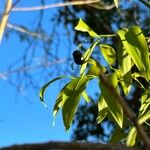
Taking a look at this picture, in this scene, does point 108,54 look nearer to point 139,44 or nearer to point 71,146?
point 139,44

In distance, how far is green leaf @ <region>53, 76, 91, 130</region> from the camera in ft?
2.26

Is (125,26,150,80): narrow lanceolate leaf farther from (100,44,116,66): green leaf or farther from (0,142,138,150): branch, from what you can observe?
(0,142,138,150): branch

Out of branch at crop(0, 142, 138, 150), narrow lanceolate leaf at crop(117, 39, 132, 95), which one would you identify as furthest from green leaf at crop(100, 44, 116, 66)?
branch at crop(0, 142, 138, 150)

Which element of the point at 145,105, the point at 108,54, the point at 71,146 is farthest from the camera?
the point at 108,54

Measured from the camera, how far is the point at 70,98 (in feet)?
2.31

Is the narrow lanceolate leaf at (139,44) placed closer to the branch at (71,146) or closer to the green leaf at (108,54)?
the green leaf at (108,54)

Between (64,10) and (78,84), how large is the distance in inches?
124

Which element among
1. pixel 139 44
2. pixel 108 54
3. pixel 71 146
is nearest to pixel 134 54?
pixel 139 44

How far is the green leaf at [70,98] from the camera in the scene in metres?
0.69

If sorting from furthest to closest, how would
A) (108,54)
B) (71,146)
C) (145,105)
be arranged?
(108,54) → (145,105) → (71,146)

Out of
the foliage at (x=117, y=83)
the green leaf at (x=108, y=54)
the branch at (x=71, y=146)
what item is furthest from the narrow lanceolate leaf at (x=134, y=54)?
the branch at (x=71, y=146)

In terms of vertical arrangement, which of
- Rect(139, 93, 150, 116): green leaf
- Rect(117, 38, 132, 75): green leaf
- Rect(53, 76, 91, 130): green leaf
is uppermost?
Rect(117, 38, 132, 75): green leaf

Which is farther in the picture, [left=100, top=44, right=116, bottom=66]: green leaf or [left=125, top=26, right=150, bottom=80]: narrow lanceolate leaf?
[left=100, top=44, right=116, bottom=66]: green leaf

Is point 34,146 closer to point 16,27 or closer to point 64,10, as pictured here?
point 16,27
